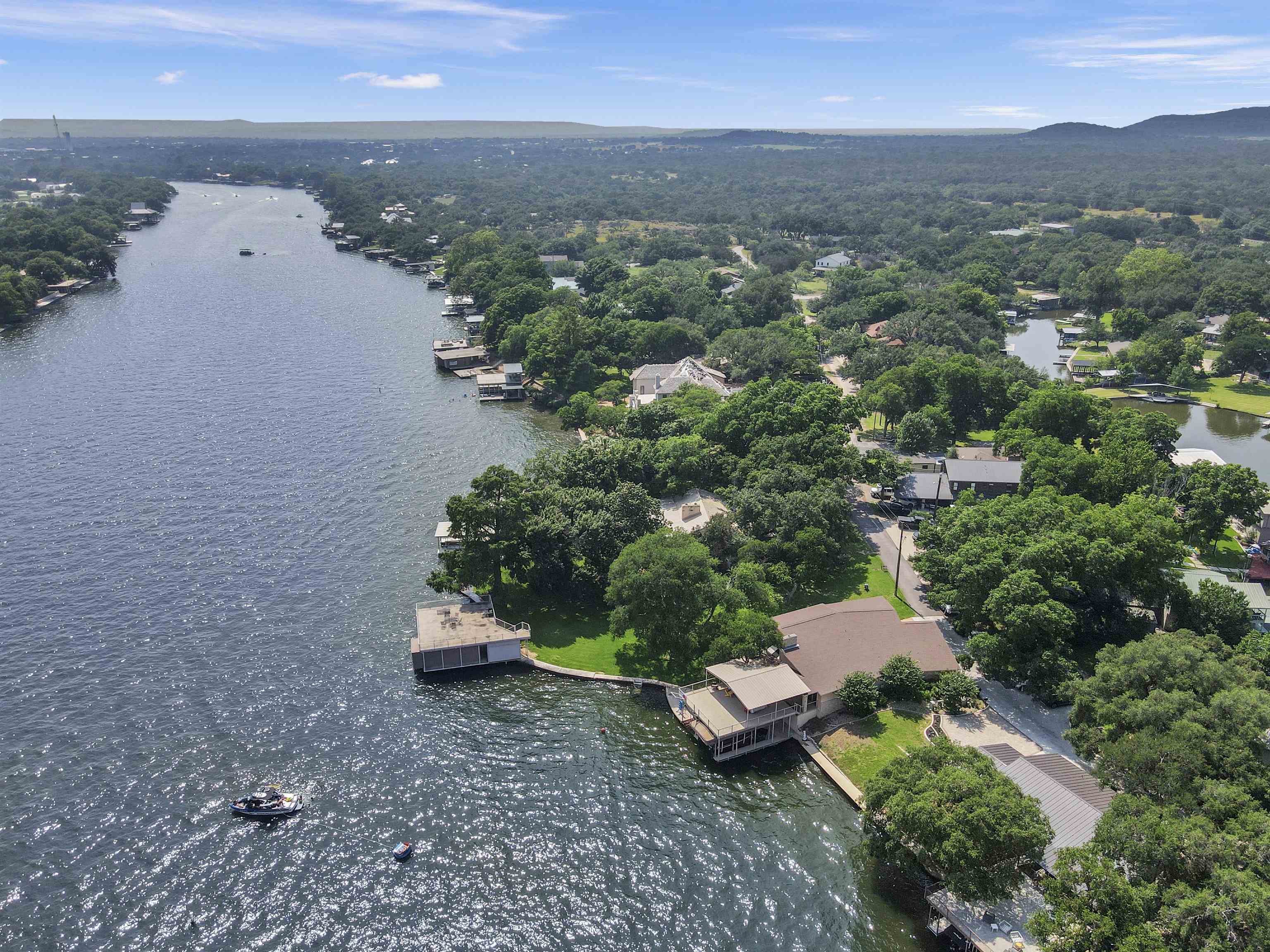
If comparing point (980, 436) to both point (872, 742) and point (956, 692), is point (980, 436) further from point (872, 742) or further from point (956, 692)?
point (872, 742)

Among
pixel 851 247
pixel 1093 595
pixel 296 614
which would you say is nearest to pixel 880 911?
pixel 1093 595

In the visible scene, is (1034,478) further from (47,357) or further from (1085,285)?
(47,357)

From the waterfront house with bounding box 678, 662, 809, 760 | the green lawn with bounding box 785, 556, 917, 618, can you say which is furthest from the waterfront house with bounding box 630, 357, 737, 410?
the waterfront house with bounding box 678, 662, 809, 760

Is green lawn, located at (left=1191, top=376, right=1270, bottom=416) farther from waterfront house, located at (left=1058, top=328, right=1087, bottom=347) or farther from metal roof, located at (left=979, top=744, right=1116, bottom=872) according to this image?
metal roof, located at (left=979, top=744, right=1116, bottom=872)

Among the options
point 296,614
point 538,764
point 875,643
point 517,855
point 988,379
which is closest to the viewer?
point 517,855

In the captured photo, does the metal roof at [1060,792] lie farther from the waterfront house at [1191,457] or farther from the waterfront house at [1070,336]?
the waterfront house at [1070,336]
